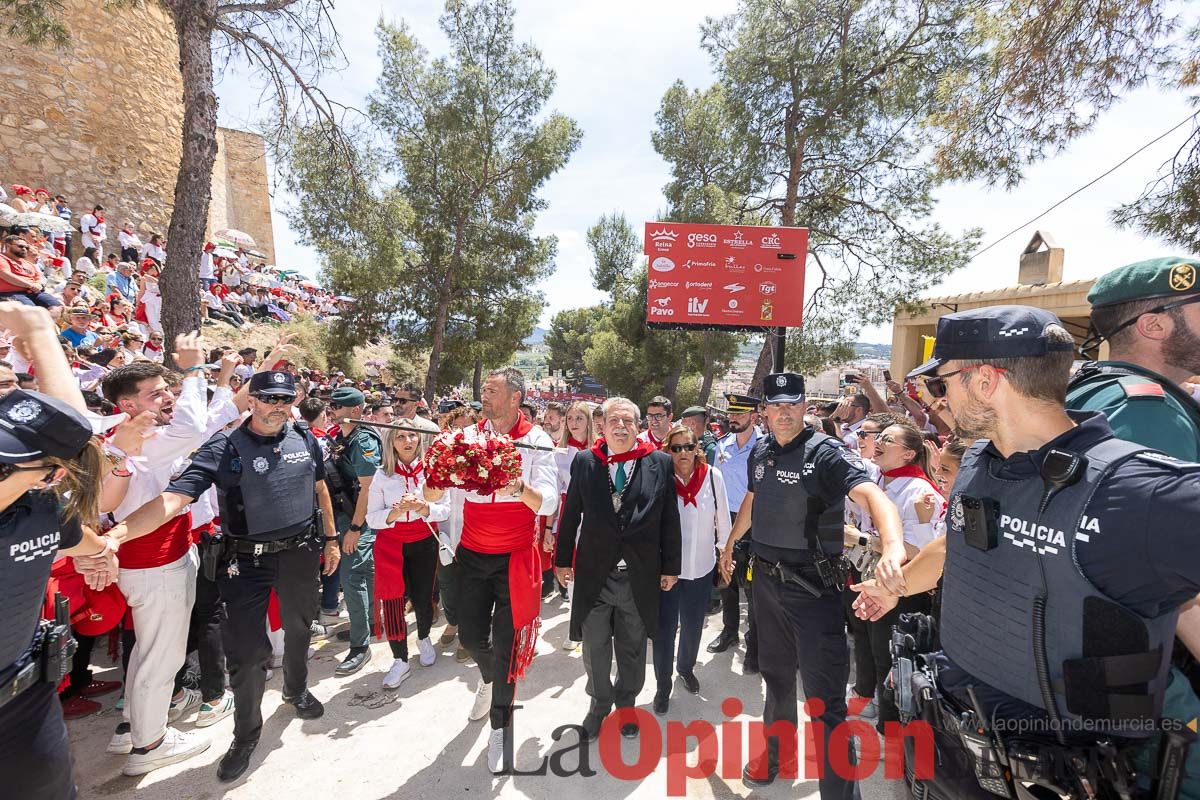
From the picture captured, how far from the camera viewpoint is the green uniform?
155 centimetres

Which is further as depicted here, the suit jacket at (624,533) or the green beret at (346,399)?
the green beret at (346,399)

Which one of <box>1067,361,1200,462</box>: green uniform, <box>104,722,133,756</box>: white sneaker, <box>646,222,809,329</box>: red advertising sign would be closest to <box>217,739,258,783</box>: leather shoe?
<box>104,722,133,756</box>: white sneaker

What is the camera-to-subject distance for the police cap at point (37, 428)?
1548 mm

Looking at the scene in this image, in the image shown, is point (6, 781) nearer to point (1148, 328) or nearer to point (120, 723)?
point (120, 723)

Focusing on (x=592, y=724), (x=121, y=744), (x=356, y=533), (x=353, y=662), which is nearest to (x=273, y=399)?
(x=356, y=533)

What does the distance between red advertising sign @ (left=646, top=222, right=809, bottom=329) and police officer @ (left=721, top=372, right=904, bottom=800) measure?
839 centimetres

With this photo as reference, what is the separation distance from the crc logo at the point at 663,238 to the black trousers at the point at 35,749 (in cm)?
1111

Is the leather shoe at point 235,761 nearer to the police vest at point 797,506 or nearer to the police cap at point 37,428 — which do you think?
the police cap at point 37,428

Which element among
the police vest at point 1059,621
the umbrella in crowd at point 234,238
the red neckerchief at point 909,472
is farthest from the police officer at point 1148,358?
the umbrella in crowd at point 234,238

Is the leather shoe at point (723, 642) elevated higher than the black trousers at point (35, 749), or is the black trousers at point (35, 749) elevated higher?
the black trousers at point (35, 749)

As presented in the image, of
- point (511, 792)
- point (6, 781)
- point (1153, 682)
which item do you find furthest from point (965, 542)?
point (6, 781)

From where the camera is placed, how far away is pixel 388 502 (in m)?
4.34

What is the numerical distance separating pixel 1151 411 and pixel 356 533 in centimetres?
483

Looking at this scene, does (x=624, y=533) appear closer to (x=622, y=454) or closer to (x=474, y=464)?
(x=622, y=454)
